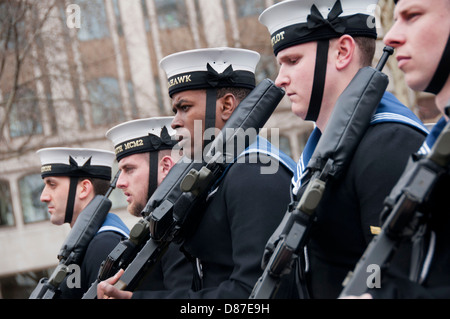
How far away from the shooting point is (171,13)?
19.9 m

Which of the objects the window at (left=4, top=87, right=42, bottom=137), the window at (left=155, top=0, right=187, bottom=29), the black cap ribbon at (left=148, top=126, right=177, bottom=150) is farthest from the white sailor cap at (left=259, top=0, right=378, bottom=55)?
the window at (left=155, top=0, right=187, bottom=29)

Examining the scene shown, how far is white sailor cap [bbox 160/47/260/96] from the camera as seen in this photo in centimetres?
418

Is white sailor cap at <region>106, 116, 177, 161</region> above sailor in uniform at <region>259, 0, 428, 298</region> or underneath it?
underneath

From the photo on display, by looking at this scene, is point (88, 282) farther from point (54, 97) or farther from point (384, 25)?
point (54, 97)

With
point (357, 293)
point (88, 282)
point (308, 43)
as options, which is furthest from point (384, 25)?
point (357, 293)

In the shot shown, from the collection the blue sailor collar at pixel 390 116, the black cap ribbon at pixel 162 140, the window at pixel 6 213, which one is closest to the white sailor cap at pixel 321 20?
the blue sailor collar at pixel 390 116

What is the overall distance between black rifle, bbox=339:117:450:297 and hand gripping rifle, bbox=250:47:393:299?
0.42 meters

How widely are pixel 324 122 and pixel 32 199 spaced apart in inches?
768

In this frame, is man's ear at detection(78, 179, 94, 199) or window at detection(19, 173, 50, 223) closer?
man's ear at detection(78, 179, 94, 199)

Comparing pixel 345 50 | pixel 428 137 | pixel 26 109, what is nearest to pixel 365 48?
pixel 345 50

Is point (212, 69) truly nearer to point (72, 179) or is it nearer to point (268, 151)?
point (268, 151)

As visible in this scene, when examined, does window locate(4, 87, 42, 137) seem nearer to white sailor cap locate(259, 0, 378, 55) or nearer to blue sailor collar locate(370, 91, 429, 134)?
white sailor cap locate(259, 0, 378, 55)

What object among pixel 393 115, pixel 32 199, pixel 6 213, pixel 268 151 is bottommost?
pixel 6 213

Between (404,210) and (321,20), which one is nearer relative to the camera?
(404,210)
